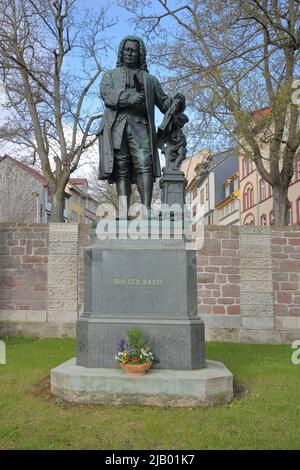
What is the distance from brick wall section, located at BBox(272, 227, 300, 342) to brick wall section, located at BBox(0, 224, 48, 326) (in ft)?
17.8

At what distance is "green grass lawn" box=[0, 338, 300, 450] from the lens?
379 cm

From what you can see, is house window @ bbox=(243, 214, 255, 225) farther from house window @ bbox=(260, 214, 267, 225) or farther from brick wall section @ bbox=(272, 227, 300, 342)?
brick wall section @ bbox=(272, 227, 300, 342)

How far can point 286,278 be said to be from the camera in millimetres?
10539

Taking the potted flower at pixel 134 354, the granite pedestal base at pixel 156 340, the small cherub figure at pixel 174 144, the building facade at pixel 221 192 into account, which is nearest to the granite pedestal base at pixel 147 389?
the potted flower at pixel 134 354

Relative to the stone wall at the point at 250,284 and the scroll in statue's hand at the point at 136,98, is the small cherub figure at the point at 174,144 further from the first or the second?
the stone wall at the point at 250,284

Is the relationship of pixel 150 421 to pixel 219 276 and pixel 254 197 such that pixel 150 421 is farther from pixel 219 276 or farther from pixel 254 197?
pixel 254 197

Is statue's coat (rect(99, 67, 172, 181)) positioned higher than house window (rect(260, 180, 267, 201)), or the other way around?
house window (rect(260, 180, 267, 201))

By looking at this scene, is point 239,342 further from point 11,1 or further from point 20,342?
point 11,1

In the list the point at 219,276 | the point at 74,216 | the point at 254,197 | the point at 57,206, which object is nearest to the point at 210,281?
the point at 219,276

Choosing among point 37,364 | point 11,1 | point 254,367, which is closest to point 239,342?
point 254,367

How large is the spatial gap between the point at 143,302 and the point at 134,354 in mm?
691

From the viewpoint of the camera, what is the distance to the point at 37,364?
691 cm

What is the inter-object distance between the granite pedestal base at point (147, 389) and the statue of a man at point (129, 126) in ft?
7.42

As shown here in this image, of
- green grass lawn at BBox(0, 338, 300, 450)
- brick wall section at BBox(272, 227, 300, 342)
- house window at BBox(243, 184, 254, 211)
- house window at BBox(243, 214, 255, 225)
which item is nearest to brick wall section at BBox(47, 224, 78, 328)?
green grass lawn at BBox(0, 338, 300, 450)
